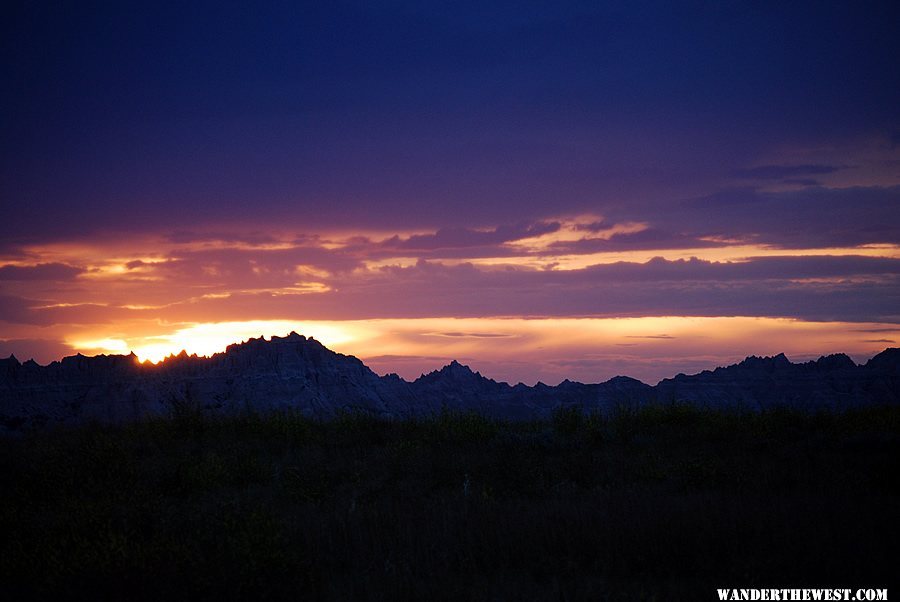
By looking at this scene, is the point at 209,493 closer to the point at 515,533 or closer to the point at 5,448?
the point at 515,533

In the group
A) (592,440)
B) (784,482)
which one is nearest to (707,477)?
(784,482)

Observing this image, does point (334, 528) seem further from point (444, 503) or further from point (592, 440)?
point (592, 440)

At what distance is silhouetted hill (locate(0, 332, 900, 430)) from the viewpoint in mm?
47531

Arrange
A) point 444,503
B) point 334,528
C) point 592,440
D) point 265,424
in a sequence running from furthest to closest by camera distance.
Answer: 1. point 265,424
2. point 592,440
3. point 444,503
4. point 334,528

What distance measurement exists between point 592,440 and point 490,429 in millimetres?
2455

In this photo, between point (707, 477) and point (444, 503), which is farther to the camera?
point (707, 477)

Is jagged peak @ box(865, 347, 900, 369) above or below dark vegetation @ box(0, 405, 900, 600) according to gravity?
above

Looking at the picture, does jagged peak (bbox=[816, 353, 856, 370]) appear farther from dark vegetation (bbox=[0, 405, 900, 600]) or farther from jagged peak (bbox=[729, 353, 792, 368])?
dark vegetation (bbox=[0, 405, 900, 600])

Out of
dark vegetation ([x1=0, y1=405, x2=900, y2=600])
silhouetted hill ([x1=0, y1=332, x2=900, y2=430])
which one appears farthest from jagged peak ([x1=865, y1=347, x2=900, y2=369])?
dark vegetation ([x1=0, y1=405, x2=900, y2=600])

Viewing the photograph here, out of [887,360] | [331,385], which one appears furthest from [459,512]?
[331,385]

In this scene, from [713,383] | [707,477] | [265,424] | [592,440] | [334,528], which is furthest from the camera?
[713,383]

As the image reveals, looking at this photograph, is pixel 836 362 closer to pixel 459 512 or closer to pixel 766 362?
pixel 766 362

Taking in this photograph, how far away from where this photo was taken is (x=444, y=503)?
1076cm

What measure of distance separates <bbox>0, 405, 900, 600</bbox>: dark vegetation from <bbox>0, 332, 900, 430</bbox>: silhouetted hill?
2822 centimetres
